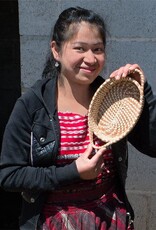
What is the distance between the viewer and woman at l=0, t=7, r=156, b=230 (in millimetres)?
1926

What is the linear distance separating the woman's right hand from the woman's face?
289 mm

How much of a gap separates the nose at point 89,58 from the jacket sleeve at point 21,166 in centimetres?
29

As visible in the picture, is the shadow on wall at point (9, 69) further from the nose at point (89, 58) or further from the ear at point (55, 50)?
the nose at point (89, 58)

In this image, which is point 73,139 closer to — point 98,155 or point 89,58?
point 98,155

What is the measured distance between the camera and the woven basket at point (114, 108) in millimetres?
1921

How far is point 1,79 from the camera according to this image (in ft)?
15.3

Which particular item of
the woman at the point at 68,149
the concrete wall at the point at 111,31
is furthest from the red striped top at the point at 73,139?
the concrete wall at the point at 111,31

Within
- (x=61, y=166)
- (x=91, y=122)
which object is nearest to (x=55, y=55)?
(x=91, y=122)

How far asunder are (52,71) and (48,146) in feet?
1.28

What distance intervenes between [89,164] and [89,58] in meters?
0.40

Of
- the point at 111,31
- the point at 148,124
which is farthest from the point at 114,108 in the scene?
the point at 111,31

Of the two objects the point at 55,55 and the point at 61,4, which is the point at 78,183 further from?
the point at 61,4

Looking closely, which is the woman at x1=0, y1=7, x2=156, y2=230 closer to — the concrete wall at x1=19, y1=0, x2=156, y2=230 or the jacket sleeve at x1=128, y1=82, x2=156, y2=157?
the jacket sleeve at x1=128, y1=82, x2=156, y2=157

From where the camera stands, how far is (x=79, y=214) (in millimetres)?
1952
